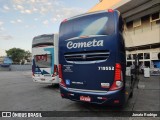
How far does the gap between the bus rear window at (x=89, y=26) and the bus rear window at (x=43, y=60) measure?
521 cm

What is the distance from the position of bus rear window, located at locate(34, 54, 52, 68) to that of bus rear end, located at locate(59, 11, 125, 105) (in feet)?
16.9

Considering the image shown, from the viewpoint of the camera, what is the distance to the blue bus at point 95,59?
6.04m

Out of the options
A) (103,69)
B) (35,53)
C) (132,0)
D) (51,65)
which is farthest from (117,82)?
(132,0)

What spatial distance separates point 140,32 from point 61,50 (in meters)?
14.5

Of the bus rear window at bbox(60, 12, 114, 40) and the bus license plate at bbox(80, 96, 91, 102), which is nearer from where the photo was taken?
the bus rear window at bbox(60, 12, 114, 40)

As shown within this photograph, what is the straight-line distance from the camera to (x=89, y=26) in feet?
21.4

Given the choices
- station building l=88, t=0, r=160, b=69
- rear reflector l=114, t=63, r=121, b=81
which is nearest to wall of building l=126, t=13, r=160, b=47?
station building l=88, t=0, r=160, b=69

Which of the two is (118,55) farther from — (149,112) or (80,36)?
(149,112)

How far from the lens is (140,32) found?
19.8 metres

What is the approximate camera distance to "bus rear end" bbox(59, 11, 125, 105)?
6.04 metres

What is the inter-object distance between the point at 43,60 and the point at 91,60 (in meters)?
6.64

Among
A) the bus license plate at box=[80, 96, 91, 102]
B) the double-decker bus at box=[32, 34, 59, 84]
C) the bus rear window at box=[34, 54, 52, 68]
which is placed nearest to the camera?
the bus license plate at box=[80, 96, 91, 102]

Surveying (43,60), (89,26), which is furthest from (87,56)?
(43,60)

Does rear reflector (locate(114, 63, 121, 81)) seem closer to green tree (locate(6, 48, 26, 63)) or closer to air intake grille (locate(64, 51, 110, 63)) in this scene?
air intake grille (locate(64, 51, 110, 63))
